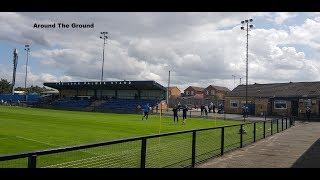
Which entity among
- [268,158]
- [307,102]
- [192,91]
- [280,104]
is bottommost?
[268,158]

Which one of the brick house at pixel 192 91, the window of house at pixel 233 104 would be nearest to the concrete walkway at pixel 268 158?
the window of house at pixel 233 104

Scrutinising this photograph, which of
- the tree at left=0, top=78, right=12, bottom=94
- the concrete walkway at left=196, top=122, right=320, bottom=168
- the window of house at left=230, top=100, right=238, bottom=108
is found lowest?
the concrete walkway at left=196, top=122, right=320, bottom=168

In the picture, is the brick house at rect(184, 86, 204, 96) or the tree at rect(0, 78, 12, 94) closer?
the tree at rect(0, 78, 12, 94)

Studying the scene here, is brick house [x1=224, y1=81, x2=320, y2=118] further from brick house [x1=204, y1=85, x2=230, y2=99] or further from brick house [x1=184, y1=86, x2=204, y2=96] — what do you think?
brick house [x1=184, y1=86, x2=204, y2=96]

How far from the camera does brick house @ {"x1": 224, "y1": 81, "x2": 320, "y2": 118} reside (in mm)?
Result: 56281

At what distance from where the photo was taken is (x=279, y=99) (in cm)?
5984

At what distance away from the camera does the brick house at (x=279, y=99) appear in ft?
185

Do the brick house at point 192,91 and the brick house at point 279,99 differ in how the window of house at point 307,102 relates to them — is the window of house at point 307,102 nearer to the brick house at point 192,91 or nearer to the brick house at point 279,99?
the brick house at point 279,99

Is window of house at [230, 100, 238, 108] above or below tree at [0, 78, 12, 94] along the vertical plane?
below

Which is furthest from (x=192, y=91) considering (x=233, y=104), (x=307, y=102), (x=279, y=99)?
(x=307, y=102)

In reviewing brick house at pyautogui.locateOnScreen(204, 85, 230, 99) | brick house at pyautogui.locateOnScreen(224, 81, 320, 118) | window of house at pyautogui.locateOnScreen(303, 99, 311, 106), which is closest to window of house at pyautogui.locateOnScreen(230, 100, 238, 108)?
brick house at pyautogui.locateOnScreen(224, 81, 320, 118)

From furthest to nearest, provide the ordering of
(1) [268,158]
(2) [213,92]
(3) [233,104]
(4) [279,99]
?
(2) [213,92]
(3) [233,104]
(4) [279,99]
(1) [268,158]

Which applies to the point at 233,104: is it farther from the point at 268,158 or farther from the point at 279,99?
the point at 268,158
